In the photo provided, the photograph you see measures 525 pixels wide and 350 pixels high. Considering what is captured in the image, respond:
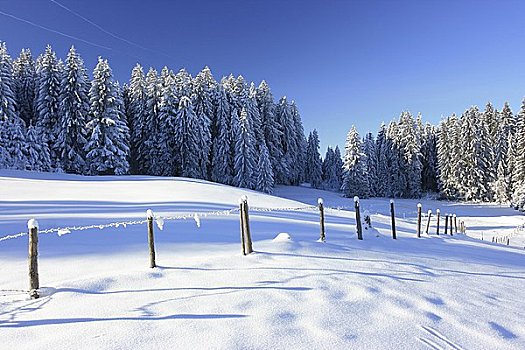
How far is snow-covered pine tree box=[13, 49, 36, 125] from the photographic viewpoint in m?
37.1

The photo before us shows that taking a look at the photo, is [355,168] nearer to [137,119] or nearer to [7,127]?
[137,119]

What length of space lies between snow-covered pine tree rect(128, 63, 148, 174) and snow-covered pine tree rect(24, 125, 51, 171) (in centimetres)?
1006

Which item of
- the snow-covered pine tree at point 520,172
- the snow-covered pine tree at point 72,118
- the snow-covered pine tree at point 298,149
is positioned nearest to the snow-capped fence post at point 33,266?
the snow-covered pine tree at point 72,118

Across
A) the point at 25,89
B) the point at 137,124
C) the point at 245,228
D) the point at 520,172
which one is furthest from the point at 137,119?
the point at 520,172

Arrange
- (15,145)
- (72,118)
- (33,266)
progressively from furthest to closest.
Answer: (72,118)
(15,145)
(33,266)

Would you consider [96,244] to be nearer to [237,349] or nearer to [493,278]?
[237,349]

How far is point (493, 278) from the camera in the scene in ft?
21.5

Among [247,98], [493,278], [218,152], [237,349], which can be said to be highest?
[247,98]

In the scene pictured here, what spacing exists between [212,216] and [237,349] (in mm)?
9612

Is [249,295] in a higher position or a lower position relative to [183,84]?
lower

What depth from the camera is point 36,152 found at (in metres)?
29.4

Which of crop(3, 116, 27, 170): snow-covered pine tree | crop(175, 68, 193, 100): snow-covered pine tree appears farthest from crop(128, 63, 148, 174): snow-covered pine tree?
crop(3, 116, 27, 170): snow-covered pine tree

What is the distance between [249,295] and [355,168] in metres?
43.7

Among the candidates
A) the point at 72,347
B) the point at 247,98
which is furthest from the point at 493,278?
the point at 247,98
